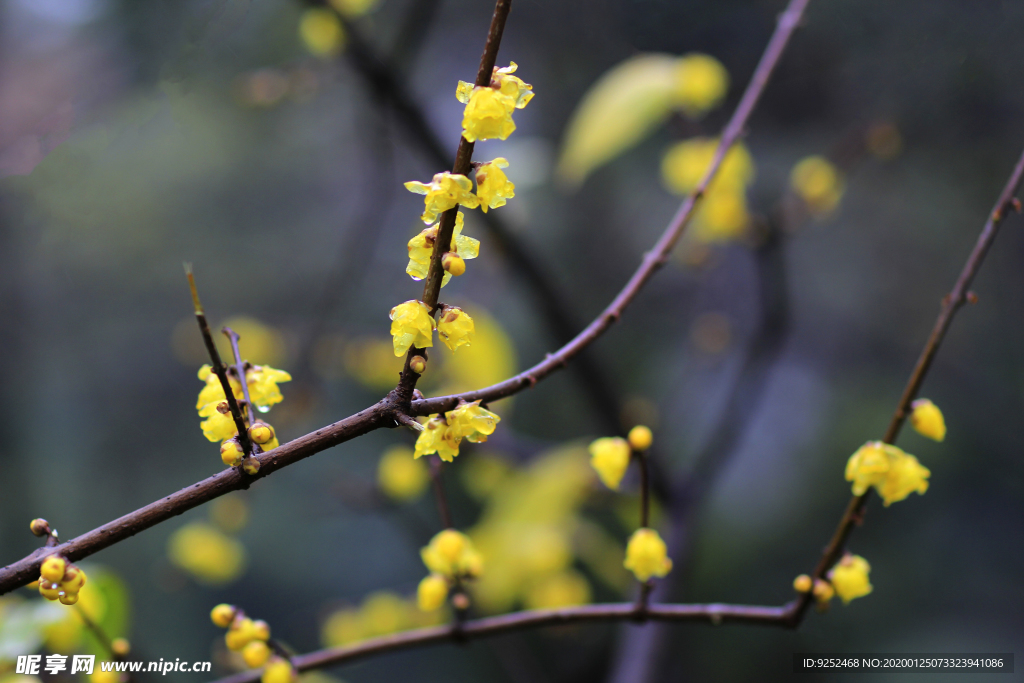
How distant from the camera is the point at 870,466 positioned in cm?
44

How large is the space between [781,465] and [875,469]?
138 centimetres

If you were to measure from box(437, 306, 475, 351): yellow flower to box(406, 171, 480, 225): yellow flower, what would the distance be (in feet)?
0.18

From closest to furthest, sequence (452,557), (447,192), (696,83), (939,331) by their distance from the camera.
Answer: (447,192) → (939,331) → (452,557) → (696,83)

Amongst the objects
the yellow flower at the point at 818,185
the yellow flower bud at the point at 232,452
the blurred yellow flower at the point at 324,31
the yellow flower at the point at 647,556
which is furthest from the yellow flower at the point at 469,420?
the yellow flower at the point at 818,185

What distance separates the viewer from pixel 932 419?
0.47m

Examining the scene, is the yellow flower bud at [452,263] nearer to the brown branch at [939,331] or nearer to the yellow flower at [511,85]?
the yellow flower at [511,85]

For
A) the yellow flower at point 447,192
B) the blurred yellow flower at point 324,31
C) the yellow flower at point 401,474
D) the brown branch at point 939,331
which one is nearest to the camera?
the yellow flower at point 447,192

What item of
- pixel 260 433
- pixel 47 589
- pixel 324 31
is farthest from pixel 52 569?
pixel 324 31

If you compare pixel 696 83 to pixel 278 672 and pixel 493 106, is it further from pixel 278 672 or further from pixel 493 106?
pixel 278 672

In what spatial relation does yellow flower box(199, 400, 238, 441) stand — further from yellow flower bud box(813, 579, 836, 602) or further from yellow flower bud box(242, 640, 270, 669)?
yellow flower bud box(813, 579, 836, 602)

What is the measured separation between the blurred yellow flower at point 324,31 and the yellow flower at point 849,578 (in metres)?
0.84

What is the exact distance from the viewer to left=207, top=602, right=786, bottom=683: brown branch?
1.60ft

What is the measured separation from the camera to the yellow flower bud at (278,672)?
478 millimetres

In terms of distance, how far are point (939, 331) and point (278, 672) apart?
53 cm
